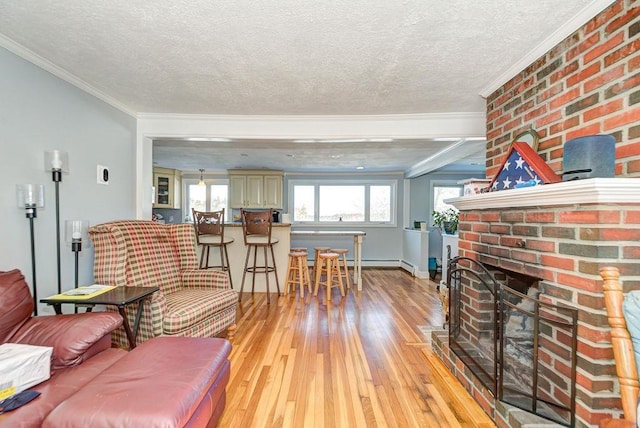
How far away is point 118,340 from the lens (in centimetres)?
221

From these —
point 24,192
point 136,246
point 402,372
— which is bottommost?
point 402,372

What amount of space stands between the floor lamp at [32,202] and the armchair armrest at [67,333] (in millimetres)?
462

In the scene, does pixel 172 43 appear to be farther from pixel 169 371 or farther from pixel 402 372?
pixel 402 372

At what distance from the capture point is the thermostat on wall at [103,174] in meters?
2.56

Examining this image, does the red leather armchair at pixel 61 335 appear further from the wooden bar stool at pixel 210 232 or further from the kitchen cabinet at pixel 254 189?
the kitchen cabinet at pixel 254 189

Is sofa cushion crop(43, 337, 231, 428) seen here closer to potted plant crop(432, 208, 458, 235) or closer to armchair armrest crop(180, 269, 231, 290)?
armchair armrest crop(180, 269, 231, 290)

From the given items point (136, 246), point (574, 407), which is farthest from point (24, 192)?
point (574, 407)

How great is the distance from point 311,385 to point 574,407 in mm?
1392

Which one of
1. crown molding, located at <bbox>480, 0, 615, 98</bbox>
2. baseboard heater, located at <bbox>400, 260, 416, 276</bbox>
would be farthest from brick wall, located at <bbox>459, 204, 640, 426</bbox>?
baseboard heater, located at <bbox>400, 260, 416, 276</bbox>

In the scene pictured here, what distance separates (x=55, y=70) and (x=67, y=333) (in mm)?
1872

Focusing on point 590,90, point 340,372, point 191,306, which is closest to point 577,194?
point 590,90

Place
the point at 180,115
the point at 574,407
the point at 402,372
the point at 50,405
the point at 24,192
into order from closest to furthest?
the point at 50,405 < the point at 574,407 < the point at 24,192 < the point at 402,372 < the point at 180,115

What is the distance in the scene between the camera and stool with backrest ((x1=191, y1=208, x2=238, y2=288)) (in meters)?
3.76

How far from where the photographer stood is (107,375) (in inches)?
49.2
